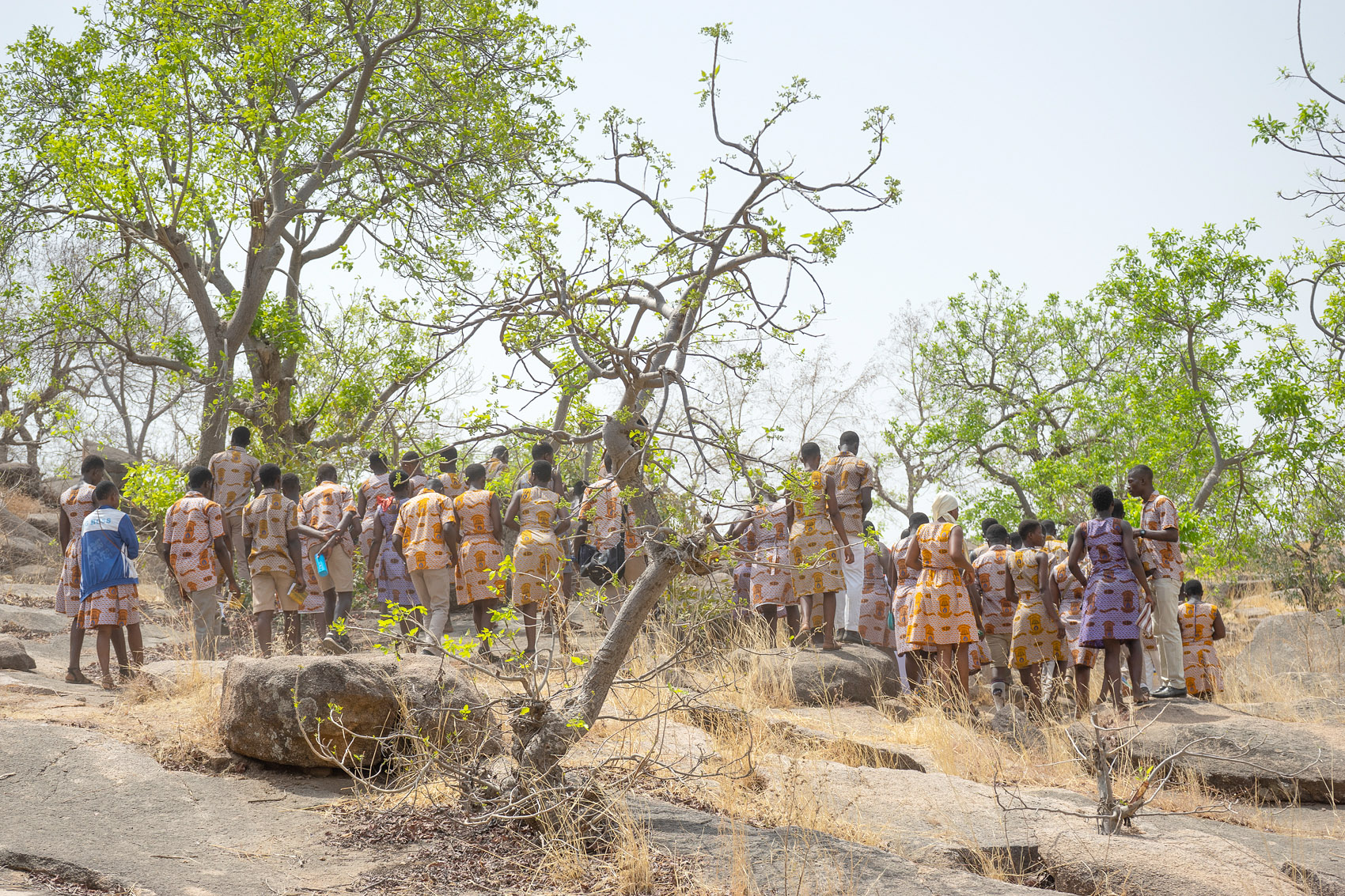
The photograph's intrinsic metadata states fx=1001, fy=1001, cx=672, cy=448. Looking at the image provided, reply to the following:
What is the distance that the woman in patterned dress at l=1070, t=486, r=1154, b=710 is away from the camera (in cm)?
744

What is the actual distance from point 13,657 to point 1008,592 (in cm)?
809

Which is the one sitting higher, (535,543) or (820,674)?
(535,543)

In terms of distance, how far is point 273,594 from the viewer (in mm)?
8477

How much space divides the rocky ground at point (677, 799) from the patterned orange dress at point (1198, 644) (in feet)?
4.75

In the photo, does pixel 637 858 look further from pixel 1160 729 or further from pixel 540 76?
pixel 540 76

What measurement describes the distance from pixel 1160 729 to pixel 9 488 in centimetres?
2052

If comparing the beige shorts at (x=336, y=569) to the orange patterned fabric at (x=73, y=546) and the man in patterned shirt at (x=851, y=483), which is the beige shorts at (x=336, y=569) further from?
the man in patterned shirt at (x=851, y=483)

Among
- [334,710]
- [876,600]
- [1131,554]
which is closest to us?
[334,710]

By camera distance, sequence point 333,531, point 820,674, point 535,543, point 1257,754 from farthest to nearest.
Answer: point 333,531 → point 535,543 → point 820,674 → point 1257,754

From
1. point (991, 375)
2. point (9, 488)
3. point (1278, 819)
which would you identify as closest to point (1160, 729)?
point (1278, 819)

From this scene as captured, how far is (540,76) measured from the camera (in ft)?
45.0

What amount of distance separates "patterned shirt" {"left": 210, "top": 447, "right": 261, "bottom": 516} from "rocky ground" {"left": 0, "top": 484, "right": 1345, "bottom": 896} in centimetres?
219

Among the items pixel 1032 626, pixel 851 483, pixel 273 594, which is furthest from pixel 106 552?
pixel 1032 626

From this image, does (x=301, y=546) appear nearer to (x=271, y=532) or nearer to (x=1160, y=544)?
(x=271, y=532)
